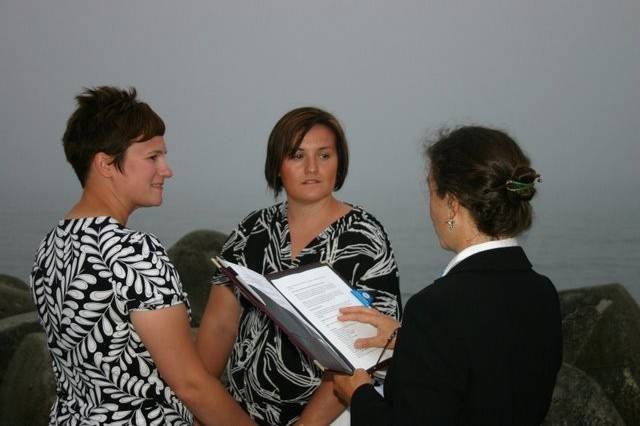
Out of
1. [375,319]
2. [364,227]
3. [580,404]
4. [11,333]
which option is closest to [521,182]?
[375,319]

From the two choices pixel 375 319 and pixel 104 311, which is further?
pixel 375 319

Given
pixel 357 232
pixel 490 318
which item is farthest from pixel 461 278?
pixel 357 232

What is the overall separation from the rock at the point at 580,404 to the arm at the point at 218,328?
4.77 feet

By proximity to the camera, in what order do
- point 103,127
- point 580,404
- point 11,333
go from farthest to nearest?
point 11,333 < point 580,404 < point 103,127

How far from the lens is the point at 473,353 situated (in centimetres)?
111

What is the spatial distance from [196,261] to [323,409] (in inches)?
94.9

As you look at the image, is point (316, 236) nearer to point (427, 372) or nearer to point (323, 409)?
point (323, 409)

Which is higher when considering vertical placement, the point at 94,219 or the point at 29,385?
the point at 94,219

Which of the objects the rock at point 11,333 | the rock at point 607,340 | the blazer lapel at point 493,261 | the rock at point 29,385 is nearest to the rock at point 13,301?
the rock at point 11,333

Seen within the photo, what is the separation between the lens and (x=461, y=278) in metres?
1.18

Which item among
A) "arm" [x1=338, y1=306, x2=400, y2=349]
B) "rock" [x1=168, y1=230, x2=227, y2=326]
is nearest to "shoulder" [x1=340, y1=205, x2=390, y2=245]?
"arm" [x1=338, y1=306, x2=400, y2=349]

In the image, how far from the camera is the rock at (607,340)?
330 cm

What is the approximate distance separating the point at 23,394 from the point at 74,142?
193 cm

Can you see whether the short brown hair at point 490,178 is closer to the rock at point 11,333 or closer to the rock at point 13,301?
the rock at point 11,333
